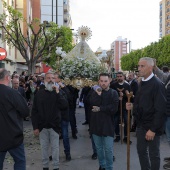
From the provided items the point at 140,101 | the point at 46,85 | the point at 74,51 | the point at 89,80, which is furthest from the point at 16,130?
the point at 74,51

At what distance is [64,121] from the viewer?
650cm

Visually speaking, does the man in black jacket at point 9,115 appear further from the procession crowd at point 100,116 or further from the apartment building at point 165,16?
the apartment building at point 165,16

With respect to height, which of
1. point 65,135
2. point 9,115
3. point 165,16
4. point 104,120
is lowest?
point 65,135

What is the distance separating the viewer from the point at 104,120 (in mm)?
5215

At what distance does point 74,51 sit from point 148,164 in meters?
5.71

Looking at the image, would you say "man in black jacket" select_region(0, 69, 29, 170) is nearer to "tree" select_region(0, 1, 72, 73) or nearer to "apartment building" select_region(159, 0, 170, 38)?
"tree" select_region(0, 1, 72, 73)

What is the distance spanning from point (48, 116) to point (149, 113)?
1.91 metres

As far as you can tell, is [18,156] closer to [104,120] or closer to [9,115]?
[9,115]

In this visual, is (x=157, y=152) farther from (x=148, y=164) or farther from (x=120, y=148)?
(x=120, y=148)

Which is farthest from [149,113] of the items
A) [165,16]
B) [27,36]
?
[165,16]

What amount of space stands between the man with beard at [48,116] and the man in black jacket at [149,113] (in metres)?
1.55

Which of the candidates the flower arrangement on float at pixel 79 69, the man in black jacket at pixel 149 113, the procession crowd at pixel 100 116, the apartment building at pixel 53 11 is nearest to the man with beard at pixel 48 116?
the procession crowd at pixel 100 116

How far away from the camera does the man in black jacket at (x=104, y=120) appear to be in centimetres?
514

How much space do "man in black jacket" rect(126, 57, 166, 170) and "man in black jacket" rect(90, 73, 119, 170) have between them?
60 cm
